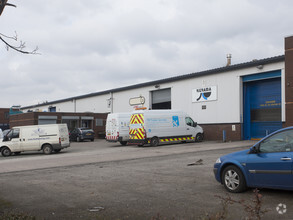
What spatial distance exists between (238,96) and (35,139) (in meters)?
15.0

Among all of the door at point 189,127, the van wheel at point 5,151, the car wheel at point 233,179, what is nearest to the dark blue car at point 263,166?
the car wheel at point 233,179

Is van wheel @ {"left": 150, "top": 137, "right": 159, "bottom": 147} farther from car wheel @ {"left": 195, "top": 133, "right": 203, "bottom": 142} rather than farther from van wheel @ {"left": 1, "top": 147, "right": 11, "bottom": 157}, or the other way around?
van wheel @ {"left": 1, "top": 147, "right": 11, "bottom": 157}

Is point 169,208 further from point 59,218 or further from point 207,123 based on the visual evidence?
point 207,123

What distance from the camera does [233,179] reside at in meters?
7.51

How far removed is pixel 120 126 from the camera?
1013 inches

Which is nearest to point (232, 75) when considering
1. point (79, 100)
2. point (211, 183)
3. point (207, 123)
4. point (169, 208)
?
point (207, 123)

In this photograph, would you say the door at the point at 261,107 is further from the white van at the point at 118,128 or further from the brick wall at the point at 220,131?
the white van at the point at 118,128

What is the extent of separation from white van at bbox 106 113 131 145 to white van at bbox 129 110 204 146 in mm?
1589

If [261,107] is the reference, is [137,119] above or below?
below

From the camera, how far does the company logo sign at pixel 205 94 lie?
92.2 ft

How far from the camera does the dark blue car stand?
263 inches

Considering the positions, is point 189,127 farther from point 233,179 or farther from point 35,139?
point 233,179

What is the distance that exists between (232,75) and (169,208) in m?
21.7

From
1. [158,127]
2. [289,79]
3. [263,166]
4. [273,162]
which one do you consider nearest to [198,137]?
[158,127]
